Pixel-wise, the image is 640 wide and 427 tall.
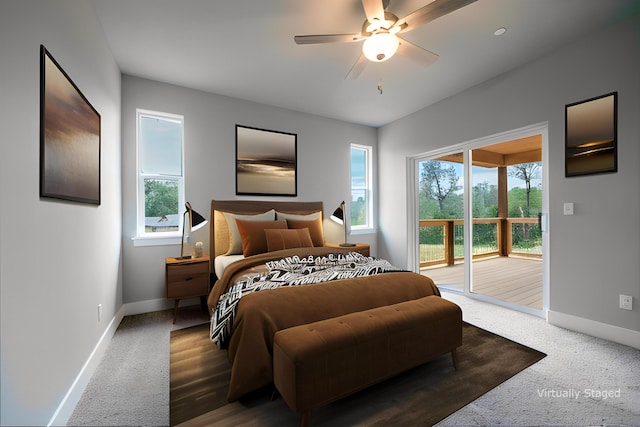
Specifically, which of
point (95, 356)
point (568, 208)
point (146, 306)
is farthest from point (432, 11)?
point (146, 306)

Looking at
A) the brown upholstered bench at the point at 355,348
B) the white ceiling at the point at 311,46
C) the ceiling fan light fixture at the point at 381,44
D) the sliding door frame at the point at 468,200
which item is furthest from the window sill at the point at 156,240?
the sliding door frame at the point at 468,200

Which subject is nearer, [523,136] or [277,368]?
[277,368]

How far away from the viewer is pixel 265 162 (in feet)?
13.3

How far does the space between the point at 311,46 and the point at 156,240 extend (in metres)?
2.78

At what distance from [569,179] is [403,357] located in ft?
8.17

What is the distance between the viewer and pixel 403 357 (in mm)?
1783

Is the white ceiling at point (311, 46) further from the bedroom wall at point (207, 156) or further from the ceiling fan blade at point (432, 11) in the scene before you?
the ceiling fan blade at point (432, 11)

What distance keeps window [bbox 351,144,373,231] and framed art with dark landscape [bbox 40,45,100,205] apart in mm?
3722

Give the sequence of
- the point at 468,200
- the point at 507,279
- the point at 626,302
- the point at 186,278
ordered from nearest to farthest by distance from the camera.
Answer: the point at 626,302 → the point at 186,278 → the point at 507,279 → the point at 468,200

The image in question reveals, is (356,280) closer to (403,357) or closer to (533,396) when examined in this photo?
(403,357)

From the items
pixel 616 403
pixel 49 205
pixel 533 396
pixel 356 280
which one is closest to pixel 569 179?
pixel 616 403

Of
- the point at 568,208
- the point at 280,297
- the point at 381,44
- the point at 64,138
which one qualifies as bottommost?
the point at 280,297

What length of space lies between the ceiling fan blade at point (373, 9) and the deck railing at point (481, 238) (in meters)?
2.77

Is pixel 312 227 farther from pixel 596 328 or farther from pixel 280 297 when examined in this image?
pixel 596 328
